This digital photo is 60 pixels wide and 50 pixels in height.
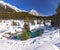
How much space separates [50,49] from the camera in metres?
7.53

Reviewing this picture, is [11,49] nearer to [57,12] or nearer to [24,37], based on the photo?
[24,37]

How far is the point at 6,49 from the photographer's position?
32.7 ft

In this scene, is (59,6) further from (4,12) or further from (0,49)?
(4,12)

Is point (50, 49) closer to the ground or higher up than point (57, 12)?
closer to the ground

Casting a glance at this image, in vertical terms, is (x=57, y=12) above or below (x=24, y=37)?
above

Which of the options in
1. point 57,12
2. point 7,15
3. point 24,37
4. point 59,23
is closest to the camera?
point 24,37

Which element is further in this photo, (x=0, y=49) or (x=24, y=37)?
(x=24, y=37)

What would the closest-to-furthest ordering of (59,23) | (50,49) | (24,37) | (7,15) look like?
(50,49) < (24,37) < (59,23) < (7,15)

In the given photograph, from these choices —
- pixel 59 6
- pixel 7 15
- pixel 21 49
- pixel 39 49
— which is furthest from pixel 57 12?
pixel 7 15

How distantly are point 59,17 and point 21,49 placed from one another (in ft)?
65.5

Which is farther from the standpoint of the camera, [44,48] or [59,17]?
[59,17]

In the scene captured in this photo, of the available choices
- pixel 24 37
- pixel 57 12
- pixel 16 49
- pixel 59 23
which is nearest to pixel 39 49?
pixel 16 49

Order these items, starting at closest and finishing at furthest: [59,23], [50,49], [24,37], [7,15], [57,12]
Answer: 1. [50,49]
2. [24,37]
3. [59,23]
4. [57,12]
5. [7,15]

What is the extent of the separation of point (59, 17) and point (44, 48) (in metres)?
21.9
